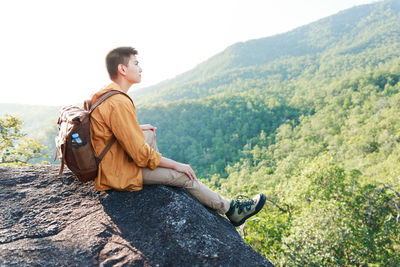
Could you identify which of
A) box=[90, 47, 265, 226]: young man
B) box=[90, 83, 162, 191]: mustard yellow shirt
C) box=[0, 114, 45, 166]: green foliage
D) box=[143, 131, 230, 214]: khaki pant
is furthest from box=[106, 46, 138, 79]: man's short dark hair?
box=[0, 114, 45, 166]: green foliage

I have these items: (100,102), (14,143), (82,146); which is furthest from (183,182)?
(14,143)

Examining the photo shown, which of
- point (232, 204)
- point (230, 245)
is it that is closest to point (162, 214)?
point (230, 245)

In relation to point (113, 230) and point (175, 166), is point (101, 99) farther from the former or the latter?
point (113, 230)

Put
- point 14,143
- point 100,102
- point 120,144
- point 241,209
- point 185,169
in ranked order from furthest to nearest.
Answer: point 14,143 → point 241,209 → point 185,169 → point 120,144 → point 100,102

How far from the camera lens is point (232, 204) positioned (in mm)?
3482

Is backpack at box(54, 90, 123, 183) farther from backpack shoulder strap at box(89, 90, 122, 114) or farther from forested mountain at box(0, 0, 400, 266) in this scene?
forested mountain at box(0, 0, 400, 266)

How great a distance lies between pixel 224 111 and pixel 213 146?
67.9 ft

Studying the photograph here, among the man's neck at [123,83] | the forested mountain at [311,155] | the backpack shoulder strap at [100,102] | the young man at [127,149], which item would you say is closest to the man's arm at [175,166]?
the young man at [127,149]

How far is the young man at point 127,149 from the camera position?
261 centimetres

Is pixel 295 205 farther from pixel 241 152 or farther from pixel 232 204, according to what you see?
pixel 241 152

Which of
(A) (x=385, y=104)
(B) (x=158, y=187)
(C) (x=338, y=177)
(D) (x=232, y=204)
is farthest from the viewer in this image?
(A) (x=385, y=104)

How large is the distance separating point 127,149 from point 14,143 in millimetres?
7827

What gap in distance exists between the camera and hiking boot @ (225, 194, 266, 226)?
3.49 meters

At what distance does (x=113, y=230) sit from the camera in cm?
262
